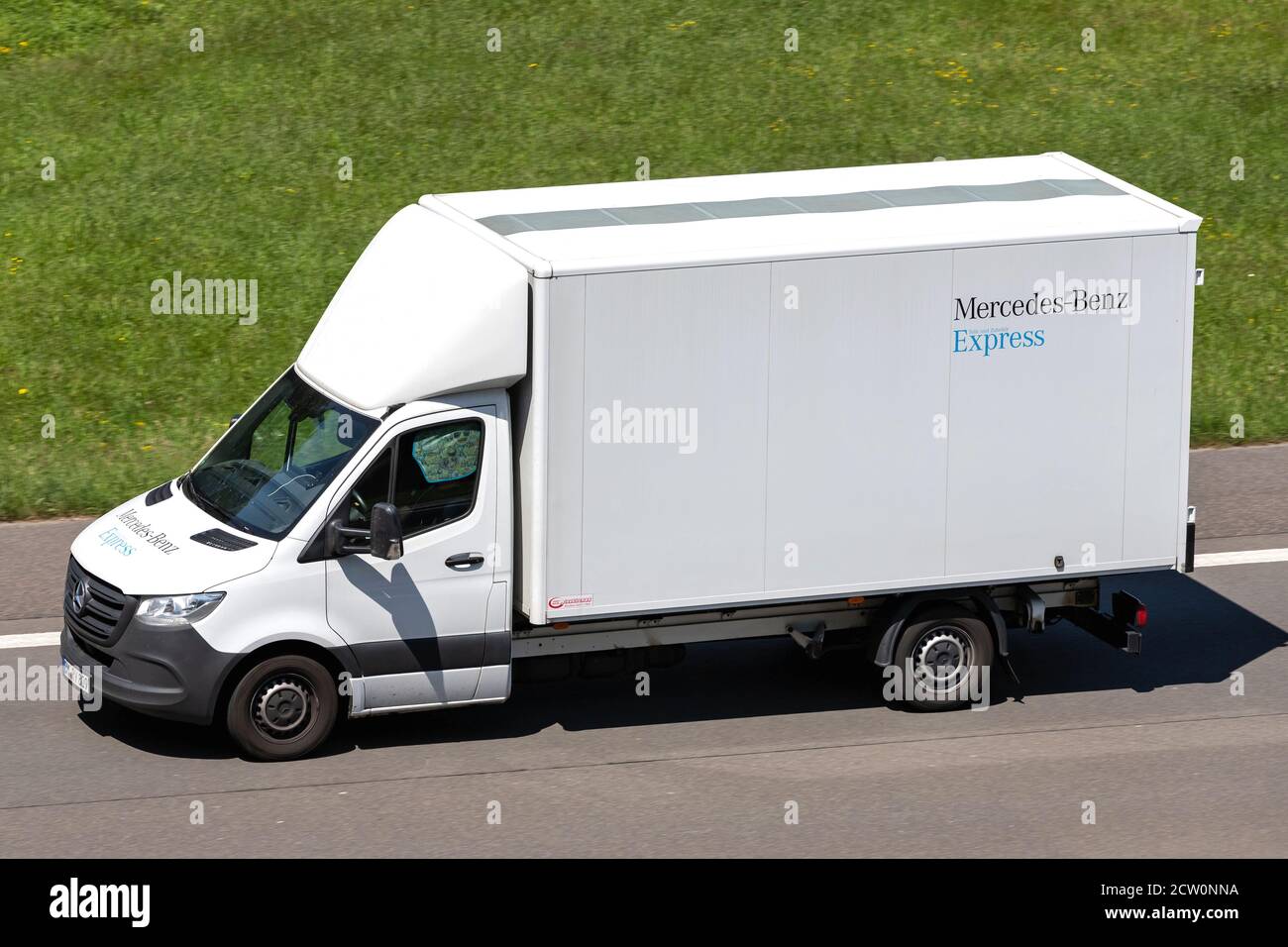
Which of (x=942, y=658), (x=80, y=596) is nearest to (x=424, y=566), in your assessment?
(x=80, y=596)

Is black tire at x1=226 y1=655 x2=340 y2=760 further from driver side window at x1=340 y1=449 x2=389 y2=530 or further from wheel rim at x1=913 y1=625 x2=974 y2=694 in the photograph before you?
wheel rim at x1=913 y1=625 x2=974 y2=694

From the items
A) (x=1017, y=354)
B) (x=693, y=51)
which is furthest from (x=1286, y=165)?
(x=1017, y=354)

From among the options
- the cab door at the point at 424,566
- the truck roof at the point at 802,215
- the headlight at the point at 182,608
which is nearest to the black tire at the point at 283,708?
the cab door at the point at 424,566

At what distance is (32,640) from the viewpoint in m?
12.1

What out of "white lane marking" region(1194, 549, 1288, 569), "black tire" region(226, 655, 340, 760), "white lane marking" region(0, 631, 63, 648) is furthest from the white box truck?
"white lane marking" region(1194, 549, 1288, 569)

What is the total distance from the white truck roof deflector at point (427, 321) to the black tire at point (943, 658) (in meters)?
2.95

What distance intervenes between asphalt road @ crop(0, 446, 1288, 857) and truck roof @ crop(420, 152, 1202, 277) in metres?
2.83

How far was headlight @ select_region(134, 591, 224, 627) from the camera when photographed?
9.69 metres

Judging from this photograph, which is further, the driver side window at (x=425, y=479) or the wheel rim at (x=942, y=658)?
the wheel rim at (x=942, y=658)

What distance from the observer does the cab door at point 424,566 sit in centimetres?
987

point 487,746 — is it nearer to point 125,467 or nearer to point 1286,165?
point 125,467

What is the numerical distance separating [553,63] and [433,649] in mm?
12598

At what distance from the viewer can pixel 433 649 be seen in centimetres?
1008
